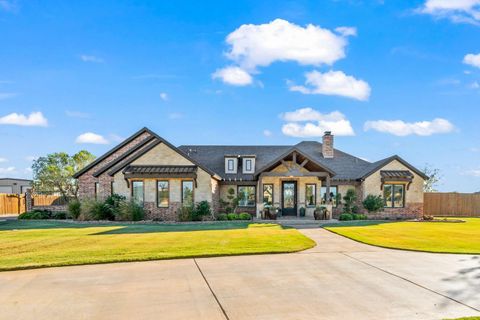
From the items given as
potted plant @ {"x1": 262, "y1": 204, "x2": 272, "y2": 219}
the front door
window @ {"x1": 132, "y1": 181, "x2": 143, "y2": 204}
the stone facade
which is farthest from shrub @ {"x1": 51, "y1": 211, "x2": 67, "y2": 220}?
the front door

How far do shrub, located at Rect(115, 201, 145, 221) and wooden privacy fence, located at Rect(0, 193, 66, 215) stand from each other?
486 inches

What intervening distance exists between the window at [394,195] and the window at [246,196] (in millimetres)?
9687

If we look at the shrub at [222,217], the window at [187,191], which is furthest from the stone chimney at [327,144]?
the window at [187,191]

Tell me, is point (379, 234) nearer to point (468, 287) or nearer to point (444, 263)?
point (444, 263)

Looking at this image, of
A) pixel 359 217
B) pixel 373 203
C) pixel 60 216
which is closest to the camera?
pixel 359 217

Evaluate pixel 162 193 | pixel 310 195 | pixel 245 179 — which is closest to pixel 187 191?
pixel 162 193

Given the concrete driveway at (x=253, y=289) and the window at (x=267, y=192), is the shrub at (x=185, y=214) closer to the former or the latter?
the window at (x=267, y=192)

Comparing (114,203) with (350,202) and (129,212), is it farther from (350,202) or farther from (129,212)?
(350,202)

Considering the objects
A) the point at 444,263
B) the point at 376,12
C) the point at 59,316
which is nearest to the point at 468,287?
the point at 444,263

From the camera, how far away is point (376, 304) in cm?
621

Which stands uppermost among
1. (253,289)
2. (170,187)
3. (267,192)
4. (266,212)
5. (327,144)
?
(327,144)

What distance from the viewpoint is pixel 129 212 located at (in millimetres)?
21531

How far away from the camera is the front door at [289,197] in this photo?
25.0 metres

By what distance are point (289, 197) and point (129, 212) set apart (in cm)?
1125
